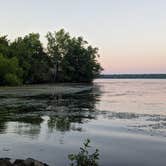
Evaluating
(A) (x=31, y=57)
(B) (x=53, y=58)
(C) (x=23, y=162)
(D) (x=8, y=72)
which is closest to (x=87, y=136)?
(C) (x=23, y=162)

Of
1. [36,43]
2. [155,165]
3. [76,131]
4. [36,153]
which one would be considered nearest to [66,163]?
[36,153]

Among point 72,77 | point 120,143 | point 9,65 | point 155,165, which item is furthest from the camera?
point 72,77

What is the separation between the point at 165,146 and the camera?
18.8m

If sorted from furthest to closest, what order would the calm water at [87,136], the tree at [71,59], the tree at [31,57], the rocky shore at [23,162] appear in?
1. the tree at [71,59]
2. the tree at [31,57]
3. the calm water at [87,136]
4. the rocky shore at [23,162]

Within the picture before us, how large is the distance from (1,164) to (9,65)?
83.0 metres

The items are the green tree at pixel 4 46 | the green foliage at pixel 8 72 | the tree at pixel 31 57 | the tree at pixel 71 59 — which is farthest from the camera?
the tree at pixel 71 59

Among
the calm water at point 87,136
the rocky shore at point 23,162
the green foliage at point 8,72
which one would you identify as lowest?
the calm water at point 87,136

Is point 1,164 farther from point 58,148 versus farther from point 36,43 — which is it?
point 36,43

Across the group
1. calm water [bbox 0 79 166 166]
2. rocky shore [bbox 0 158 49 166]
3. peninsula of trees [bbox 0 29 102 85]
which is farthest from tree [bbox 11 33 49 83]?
rocky shore [bbox 0 158 49 166]

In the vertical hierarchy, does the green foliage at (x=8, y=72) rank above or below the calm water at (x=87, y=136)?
above

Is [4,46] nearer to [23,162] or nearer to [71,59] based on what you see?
[71,59]

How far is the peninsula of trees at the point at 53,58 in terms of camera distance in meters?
112

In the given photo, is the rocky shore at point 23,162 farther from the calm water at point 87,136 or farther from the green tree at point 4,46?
the green tree at point 4,46

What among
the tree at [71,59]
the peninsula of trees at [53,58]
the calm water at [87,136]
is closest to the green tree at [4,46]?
the peninsula of trees at [53,58]
